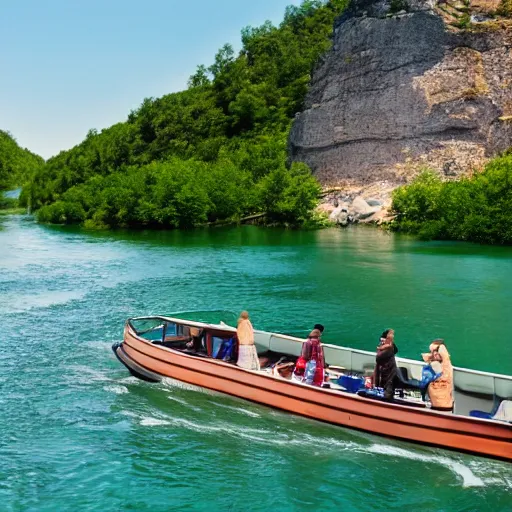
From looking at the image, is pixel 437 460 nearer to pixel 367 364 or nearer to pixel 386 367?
pixel 386 367

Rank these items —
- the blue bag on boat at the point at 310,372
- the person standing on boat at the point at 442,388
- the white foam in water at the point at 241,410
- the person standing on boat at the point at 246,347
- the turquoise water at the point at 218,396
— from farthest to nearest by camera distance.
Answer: the person standing on boat at the point at 246,347, the white foam in water at the point at 241,410, the blue bag on boat at the point at 310,372, the person standing on boat at the point at 442,388, the turquoise water at the point at 218,396

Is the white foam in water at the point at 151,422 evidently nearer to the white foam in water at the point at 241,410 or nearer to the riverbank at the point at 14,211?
the white foam in water at the point at 241,410

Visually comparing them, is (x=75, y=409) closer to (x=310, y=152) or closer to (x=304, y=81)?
(x=310, y=152)

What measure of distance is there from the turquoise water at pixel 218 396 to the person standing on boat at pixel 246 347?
1.04 metres

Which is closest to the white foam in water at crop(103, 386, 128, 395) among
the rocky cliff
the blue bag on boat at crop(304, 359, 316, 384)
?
the blue bag on boat at crop(304, 359, 316, 384)

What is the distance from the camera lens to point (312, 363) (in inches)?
623

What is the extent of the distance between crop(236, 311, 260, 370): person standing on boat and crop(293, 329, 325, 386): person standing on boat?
1.21m

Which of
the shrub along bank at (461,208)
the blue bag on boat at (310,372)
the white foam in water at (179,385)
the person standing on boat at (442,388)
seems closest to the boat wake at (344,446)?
the white foam in water at (179,385)

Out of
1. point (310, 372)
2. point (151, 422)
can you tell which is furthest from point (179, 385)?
point (310, 372)

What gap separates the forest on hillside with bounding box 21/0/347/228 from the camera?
7038cm

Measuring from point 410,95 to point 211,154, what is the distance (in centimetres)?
3657

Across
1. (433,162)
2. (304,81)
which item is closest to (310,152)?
(433,162)

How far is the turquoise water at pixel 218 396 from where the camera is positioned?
41.7 feet

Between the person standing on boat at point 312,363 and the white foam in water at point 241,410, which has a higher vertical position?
the person standing on boat at point 312,363
